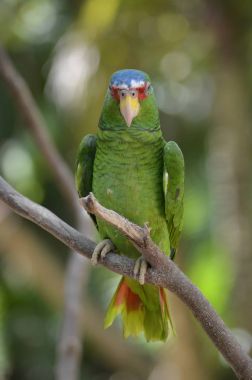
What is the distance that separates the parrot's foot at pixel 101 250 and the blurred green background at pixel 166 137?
327 cm

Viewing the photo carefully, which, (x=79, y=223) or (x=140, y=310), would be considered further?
(x=79, y=223)

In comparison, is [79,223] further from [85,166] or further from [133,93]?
[133,93]

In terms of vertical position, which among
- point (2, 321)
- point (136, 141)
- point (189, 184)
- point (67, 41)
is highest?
point (67, 41)

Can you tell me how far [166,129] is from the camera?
7480 millimetres

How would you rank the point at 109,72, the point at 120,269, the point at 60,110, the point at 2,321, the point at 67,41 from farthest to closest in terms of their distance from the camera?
Answer: the point at 2,321, the point at 60,110, the point at 67,41, the point at 109,72, the point at 120,269

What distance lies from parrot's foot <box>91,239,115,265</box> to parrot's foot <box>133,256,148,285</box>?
0.15 metres

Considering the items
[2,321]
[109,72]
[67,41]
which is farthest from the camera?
[2,321]

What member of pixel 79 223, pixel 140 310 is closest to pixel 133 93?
pixel 140 310

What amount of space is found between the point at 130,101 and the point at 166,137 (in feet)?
13.8

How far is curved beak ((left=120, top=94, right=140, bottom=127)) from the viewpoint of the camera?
3162 mm

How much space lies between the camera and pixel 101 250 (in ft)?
9.87

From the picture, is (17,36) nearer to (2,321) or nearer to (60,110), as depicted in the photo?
(60,110)

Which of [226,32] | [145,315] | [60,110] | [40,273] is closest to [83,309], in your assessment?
[40,273]

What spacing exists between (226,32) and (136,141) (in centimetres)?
393
